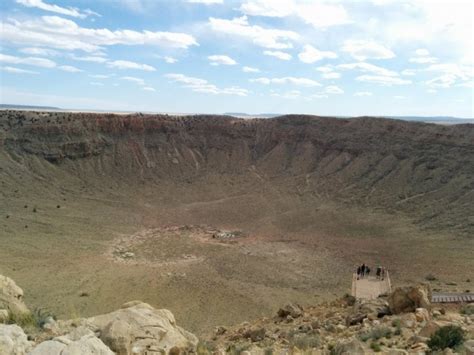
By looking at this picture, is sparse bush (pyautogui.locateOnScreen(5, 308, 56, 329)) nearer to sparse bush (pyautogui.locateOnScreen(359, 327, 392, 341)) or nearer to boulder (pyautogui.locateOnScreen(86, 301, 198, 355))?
boulder (pyautogui.locateOnScreen(86, 301, 198, 355))

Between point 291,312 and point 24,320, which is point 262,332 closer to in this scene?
point 291,312

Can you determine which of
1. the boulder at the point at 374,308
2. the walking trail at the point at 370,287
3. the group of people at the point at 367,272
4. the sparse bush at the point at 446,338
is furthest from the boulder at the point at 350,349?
the group of people at the point at 367,272

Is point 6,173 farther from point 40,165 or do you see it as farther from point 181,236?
point 181,236

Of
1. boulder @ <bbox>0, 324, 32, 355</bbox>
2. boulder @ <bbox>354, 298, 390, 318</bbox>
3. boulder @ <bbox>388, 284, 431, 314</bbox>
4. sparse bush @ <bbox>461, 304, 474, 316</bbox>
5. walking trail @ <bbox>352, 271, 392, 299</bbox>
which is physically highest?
boulder @ <bbox>0, 324, 32, 355</bbox>

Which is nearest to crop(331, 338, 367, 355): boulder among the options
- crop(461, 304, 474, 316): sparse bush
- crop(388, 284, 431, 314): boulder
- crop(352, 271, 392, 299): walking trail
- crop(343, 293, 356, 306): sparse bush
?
crop(388, 284, 431, 314): boulder

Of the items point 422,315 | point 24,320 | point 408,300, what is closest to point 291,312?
point 408,300

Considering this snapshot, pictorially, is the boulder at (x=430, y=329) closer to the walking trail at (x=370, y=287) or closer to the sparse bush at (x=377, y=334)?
the sparse bush at (x=377, y=334)
